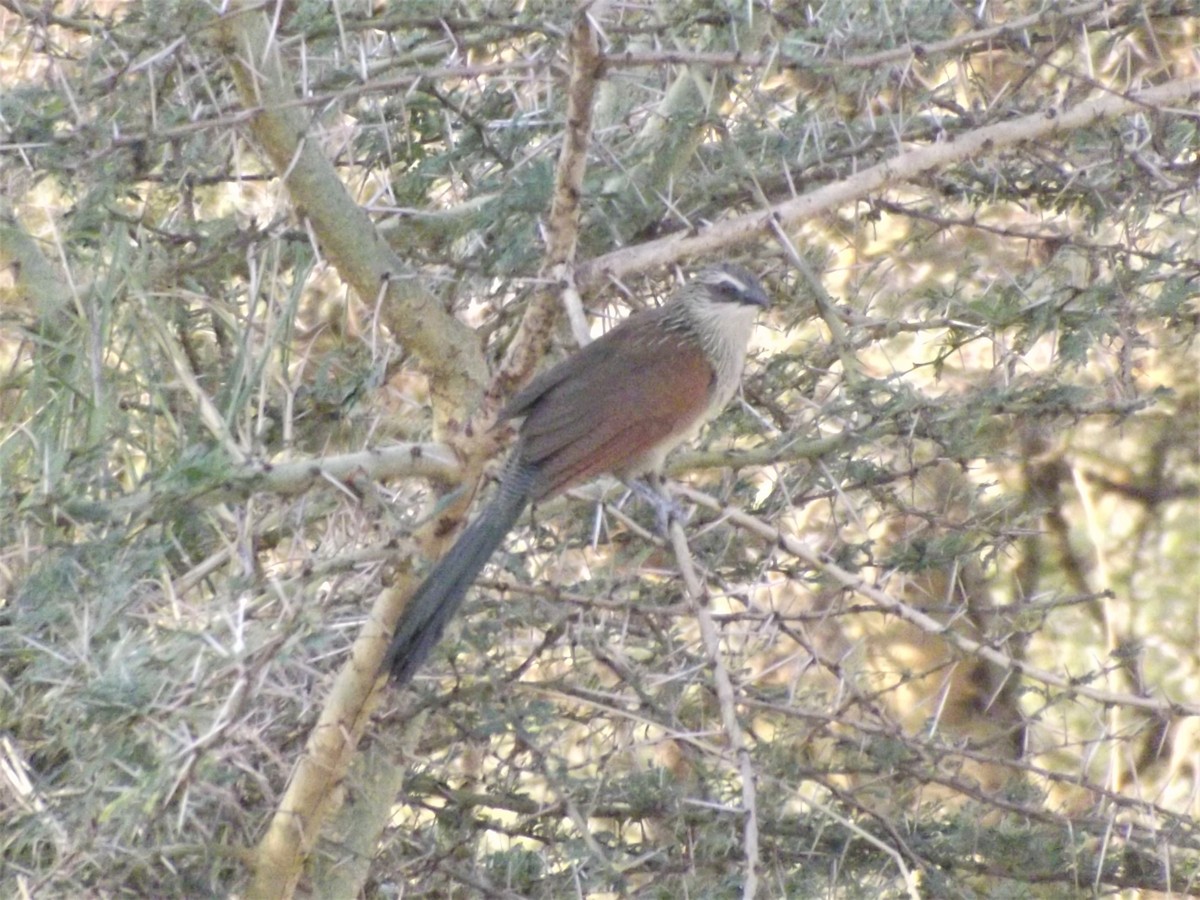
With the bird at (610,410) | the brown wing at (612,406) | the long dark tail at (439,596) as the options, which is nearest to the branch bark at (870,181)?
the bird at (610,410)

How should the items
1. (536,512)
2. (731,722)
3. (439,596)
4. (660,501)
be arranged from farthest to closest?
(536,512) < (660,501) < (439,596) < (731,722)

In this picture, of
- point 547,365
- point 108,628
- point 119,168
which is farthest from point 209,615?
point 547,365

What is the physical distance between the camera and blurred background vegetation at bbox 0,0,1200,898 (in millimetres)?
2537

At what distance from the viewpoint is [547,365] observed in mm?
4090

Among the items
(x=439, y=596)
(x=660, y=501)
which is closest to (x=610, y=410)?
(x=660, y=501)

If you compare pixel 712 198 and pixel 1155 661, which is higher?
pixel 712 198

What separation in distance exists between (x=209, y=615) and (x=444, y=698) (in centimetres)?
93

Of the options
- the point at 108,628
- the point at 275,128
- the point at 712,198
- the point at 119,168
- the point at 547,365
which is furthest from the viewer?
the point at 547,365

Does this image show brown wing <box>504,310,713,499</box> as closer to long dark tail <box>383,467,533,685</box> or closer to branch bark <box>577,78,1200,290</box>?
long dark tail <box>383,467,533,685</box>

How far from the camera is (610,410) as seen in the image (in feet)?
11.4

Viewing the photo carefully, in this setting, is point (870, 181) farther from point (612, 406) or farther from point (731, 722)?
point (731, 722)

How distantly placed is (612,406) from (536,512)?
0.32 metres

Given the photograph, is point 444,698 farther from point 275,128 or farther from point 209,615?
point 275,128

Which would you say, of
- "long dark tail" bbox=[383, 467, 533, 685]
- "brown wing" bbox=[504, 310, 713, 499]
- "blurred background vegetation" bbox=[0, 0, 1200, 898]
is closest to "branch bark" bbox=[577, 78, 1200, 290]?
"blurred background vegetation" bbox=[0, 0, 1200, 898]
